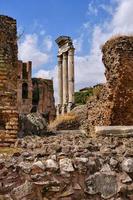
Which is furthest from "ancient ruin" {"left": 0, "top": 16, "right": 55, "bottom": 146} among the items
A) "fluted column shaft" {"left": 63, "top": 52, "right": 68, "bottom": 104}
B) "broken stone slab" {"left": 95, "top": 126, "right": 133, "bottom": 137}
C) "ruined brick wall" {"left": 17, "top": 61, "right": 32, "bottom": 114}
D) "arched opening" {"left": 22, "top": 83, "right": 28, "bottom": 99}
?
"arched opening" {"left": 22, "top": 83, "right": 28, "bottom": 99}

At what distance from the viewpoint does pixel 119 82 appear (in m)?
16.0

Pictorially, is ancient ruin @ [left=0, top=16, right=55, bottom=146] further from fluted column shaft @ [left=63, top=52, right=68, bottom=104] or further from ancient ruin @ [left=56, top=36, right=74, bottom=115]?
fluted column shaft @ [left=63, top=52, right=68, bottom=104]

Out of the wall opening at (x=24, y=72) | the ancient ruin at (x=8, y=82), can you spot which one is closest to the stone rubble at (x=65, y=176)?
the ancient ruin at (x=8, y=82)

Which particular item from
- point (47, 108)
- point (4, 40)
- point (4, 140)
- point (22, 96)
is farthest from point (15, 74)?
point (22, 96)

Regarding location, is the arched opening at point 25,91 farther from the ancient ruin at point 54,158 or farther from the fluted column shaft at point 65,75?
the ancient ruin at point 54,158

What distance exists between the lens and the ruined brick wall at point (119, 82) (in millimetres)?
15922

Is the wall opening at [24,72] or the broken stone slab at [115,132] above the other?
the wall opening at [24,72]

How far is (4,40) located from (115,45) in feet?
25.5

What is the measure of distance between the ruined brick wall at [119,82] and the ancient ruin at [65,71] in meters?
19.4

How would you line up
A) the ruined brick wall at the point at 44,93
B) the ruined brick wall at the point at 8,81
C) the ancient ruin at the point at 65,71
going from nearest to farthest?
the ruined brick wall at the point at 8,81, the ancient ruin at the point at 65,71, the ruined brick wall at the point at 44,93

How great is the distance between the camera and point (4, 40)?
8789mm

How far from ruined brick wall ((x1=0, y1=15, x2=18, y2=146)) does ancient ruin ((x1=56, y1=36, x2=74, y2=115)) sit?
26682mm

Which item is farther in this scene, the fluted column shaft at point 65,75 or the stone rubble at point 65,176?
the fluted column shaft at point 65,75

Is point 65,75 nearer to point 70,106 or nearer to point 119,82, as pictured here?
point 70,106
